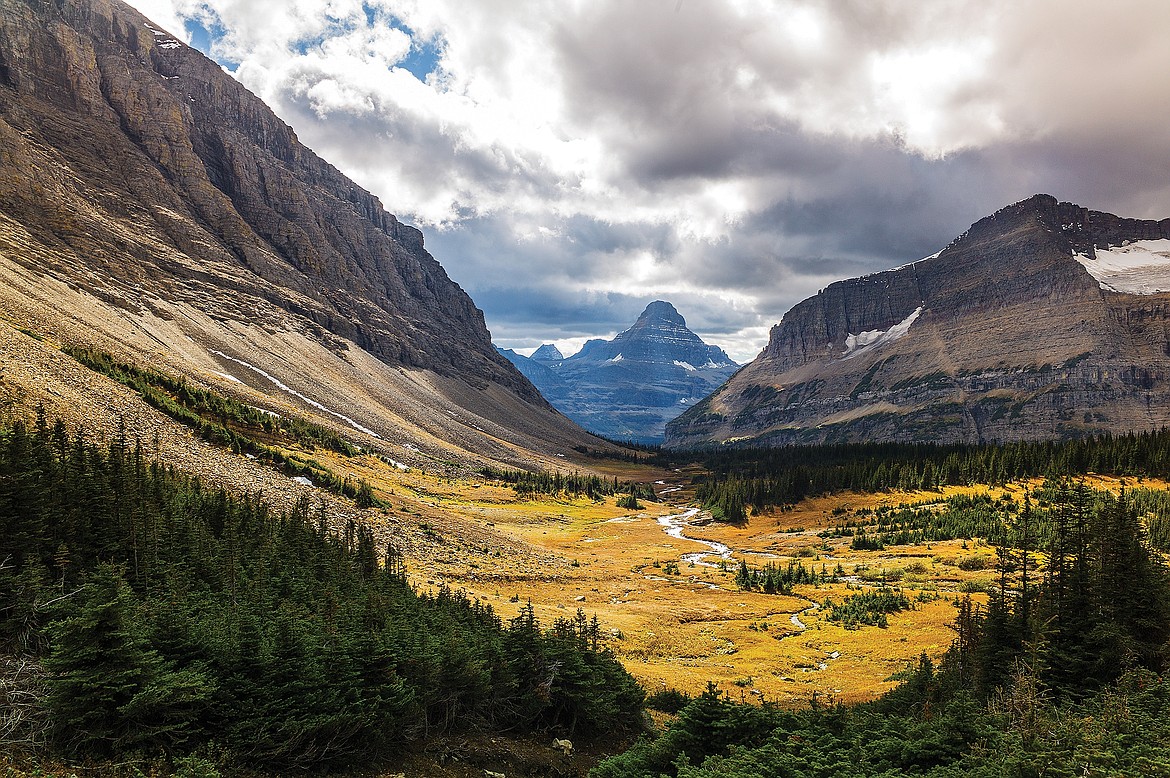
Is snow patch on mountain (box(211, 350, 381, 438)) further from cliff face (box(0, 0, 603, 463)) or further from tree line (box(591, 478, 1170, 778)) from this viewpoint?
tree line (box(591, 478, 1170, 778))

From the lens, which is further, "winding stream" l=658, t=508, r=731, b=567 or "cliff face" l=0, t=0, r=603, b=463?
"cliff face" l=0, t=0, r=603, b=463

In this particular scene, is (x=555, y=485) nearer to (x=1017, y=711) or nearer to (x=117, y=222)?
(x=1017, y=711)

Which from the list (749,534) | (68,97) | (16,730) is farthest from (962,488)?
(68,97)

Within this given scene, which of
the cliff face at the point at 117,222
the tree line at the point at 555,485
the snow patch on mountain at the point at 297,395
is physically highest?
the cliff face at the point at 117,222

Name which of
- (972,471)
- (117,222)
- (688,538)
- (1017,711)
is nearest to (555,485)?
(688,538)

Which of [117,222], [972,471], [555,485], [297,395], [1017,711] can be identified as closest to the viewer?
[1017,711]

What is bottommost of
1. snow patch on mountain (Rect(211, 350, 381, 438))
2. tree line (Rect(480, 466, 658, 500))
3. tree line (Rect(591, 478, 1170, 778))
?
tree line (Rect(480, 466, 658, 500))

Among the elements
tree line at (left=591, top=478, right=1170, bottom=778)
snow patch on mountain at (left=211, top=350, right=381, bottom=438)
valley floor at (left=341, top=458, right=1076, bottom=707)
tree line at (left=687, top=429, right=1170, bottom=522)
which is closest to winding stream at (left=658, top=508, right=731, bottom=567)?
valley floor at (left=341, top=458, right=1076, bottom=707)

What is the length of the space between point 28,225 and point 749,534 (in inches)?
6549

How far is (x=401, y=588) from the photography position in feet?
99.7

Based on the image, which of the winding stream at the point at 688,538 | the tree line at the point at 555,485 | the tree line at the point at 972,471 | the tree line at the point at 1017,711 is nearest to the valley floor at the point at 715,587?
the winding stream at the point at 688,538

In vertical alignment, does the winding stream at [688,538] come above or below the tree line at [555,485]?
below

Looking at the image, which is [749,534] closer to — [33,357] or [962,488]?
[962,488]

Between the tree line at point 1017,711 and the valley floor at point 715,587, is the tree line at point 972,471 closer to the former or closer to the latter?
the valley floor at point 715,587
